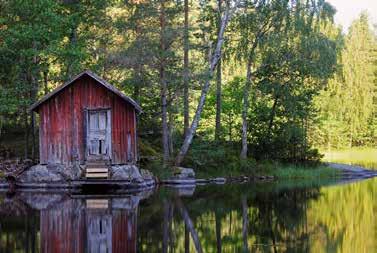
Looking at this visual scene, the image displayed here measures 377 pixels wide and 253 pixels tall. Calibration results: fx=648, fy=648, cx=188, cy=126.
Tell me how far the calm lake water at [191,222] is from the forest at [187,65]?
7172 mm

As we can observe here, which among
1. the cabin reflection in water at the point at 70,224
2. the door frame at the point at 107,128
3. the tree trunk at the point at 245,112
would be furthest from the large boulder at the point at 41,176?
the tree trunk at the point at 245,112

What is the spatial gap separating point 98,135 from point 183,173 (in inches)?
178

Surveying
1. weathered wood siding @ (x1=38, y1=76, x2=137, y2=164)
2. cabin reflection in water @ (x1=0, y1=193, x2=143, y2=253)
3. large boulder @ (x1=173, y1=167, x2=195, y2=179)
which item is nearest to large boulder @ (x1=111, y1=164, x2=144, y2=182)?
weathered wood siding @ (x1=38, y1=76, x2=137, y2=164)

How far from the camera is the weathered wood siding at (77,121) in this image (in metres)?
29.5

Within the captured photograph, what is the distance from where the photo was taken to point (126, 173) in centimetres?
2786

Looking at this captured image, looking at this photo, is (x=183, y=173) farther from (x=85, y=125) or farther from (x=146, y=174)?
(x=85, y=125)

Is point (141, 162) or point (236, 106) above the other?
A: point (236, 106)

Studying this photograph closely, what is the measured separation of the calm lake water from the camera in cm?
1353

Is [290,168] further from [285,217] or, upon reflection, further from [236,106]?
[285,217]

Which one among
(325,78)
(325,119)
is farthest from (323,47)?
(325,119)

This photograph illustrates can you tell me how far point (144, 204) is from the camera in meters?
21.2

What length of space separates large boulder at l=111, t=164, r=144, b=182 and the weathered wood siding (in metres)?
1.38

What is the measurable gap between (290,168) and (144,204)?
1669 centimetres

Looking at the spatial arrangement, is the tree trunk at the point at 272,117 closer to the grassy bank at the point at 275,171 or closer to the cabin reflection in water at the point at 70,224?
the grassy bank at the point at 275,171
